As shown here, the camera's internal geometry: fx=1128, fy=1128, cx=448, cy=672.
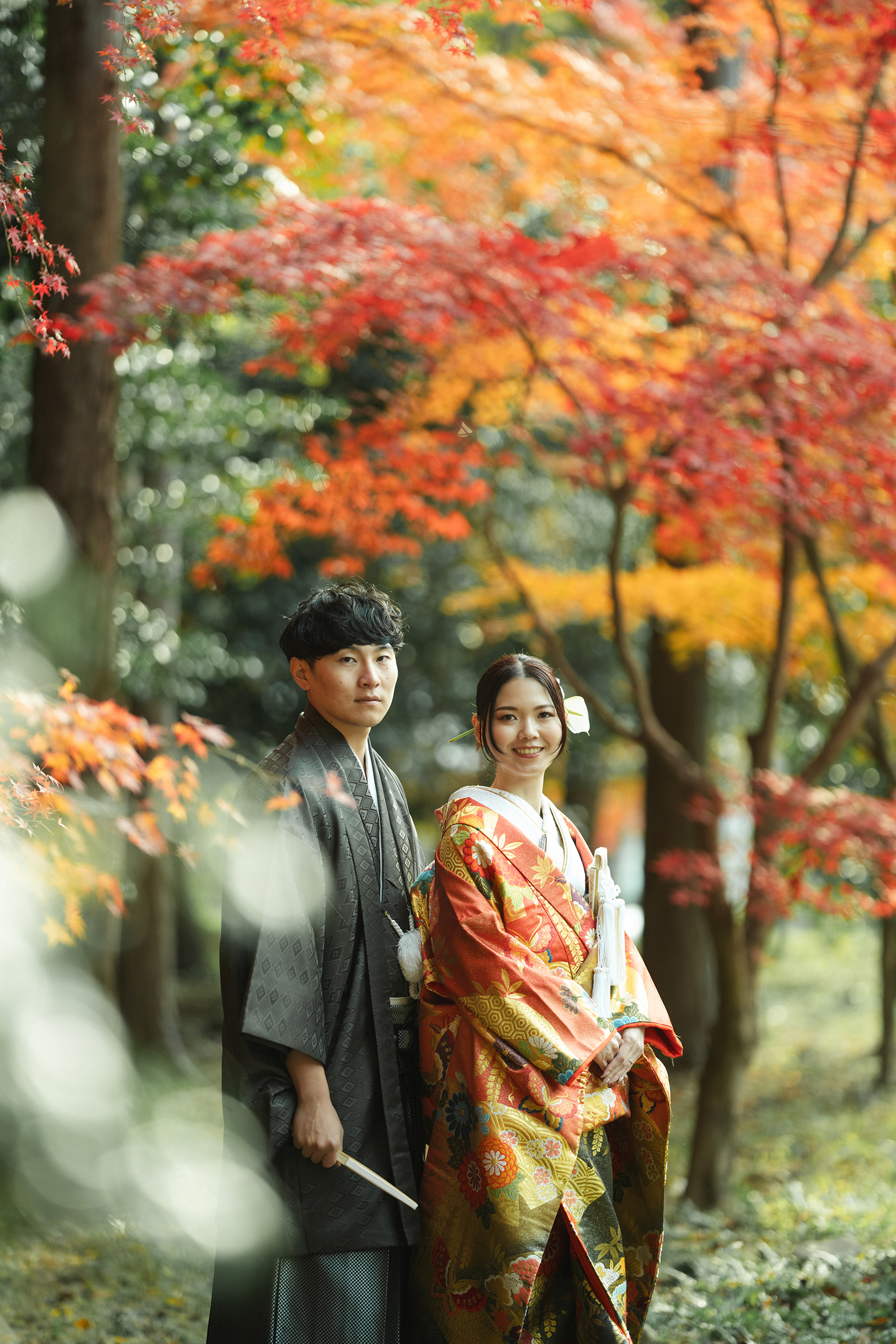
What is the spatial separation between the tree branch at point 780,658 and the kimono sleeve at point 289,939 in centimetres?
346

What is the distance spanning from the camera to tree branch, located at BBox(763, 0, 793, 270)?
496 centimetres

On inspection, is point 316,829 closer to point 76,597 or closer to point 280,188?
point 76,597

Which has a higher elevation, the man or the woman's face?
the woman's face

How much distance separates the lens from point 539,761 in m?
2.74

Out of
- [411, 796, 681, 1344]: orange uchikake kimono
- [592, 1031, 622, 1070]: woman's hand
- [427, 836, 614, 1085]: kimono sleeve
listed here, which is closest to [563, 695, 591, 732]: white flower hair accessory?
[411, 796, 681, 1344]: orange uchikake kimono

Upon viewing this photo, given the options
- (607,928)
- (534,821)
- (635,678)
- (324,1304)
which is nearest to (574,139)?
(635,678)

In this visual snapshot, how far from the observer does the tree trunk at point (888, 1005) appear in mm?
8438

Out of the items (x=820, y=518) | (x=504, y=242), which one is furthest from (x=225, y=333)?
(x=820, y=518)

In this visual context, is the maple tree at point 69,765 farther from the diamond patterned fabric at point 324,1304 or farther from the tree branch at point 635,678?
the tree branch at point 635,678

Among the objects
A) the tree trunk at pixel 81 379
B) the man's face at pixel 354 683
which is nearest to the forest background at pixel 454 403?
the tree trunk at pixel 81 379

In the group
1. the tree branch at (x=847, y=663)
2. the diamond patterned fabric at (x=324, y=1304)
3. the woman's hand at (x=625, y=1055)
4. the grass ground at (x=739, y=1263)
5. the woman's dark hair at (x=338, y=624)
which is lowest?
the grass ground at (x=739, y=1263)

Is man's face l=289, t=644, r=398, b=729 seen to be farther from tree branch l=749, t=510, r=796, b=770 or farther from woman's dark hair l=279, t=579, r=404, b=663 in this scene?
tree branch l=749, t=510, r=796, b=770

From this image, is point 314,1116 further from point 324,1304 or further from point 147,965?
point 147,965

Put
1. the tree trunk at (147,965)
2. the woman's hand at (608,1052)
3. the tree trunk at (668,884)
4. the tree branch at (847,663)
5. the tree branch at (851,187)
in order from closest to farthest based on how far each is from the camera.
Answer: the woman's hand at (608,1052)
the tree branch at (851,187)
the tree branch at (847,663)
the tree trunk at (668,884)
the tree trunk at (147,965)
